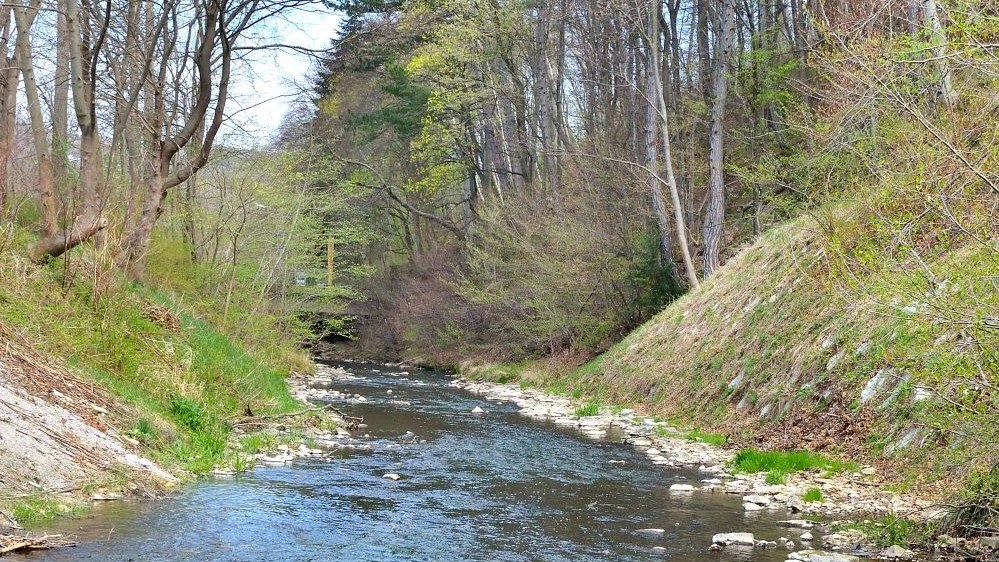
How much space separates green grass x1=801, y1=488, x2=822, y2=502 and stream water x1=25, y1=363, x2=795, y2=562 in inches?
24.2

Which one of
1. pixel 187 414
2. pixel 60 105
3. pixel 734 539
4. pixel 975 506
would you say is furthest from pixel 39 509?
pixel 60 105

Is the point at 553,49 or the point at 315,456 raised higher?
the point at 553,49

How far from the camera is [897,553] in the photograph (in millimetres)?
6023

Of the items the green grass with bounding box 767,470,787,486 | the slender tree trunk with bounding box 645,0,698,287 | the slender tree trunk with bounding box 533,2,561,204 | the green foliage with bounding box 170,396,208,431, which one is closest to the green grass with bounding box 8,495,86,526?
the green foliage with bounding box 170,396,208,431

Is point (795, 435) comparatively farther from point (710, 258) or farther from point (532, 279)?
point (532, 279)

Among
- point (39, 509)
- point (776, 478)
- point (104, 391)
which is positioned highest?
point (104, 391)

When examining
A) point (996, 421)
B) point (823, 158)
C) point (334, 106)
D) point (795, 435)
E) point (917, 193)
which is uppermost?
point (334, 106)

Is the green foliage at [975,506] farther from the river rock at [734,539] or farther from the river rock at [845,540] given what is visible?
the river rock at [734,539]

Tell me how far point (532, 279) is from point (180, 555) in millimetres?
20982

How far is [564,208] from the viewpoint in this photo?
86.9 feet

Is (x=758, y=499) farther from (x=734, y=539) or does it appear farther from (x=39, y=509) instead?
(x=39, y=509)

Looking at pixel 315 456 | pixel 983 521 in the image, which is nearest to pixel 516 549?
pixel 983 521

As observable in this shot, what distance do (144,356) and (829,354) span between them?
869 cm

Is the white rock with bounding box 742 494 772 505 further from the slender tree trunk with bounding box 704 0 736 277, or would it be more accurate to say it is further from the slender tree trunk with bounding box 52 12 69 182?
the slender tree trunk with bounding box 704 0 736 277
